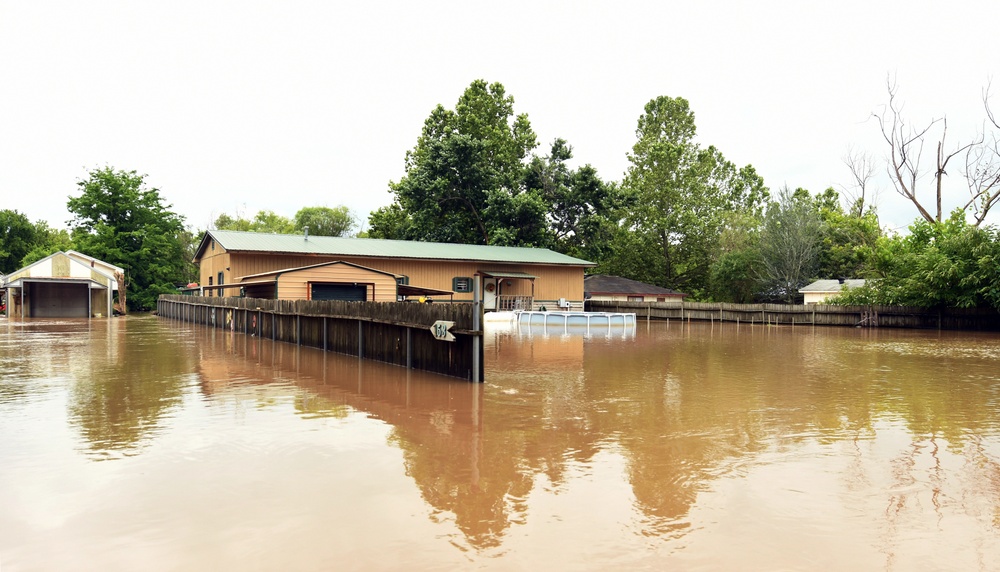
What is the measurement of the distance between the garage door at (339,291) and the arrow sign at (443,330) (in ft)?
50.5

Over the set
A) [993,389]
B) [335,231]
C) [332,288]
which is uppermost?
[335,231]

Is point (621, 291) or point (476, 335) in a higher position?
point (621, 291)

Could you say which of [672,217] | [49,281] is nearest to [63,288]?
[49,281]

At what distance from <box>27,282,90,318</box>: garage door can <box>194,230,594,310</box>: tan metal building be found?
863 cm

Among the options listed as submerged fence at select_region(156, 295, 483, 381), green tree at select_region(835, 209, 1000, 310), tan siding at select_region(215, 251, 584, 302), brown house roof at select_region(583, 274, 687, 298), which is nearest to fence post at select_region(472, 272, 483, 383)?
submerged fence at select_region(156, 295, 483, 381)

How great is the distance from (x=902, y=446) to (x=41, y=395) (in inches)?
475

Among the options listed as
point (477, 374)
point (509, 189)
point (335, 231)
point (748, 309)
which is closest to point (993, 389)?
point (477, 374)

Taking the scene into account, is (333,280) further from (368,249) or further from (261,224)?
(261,224)

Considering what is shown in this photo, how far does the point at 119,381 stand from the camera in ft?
40.3

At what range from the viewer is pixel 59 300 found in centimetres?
4381

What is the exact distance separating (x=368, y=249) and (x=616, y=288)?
20.6m

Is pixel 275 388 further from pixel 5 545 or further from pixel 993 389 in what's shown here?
Answer: pixel 993 389

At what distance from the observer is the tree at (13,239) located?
63125 mm

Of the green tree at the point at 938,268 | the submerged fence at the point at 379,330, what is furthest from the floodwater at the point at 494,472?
the green tree at the point at 938,268
